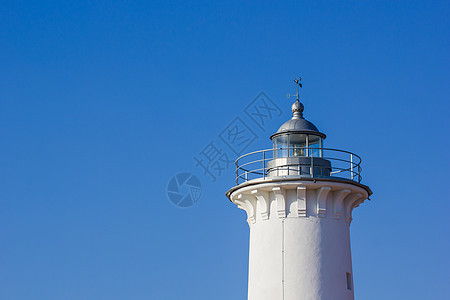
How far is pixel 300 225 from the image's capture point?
21.8 metres

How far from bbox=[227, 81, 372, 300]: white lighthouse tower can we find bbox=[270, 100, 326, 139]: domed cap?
1.8 inches

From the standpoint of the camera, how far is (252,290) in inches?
876

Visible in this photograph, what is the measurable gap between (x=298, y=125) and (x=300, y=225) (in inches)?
132

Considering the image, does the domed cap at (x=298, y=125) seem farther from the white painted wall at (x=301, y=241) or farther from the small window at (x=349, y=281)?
the small window at (x=349, y=281)

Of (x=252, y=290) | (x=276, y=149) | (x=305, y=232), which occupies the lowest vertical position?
(x=252, y=290)

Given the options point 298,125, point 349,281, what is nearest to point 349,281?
point 349,281

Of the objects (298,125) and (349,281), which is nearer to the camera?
(349,281)

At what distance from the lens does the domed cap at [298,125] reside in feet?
75.3

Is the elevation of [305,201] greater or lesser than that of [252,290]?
greater

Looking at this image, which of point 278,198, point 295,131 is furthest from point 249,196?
point 295,131

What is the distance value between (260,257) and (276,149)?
11.1 feet

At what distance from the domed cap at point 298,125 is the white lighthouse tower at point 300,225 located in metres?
0.05

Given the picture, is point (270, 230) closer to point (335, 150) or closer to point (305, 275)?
point (305, 275)

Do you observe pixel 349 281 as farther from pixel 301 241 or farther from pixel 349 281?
pixel 301 241
